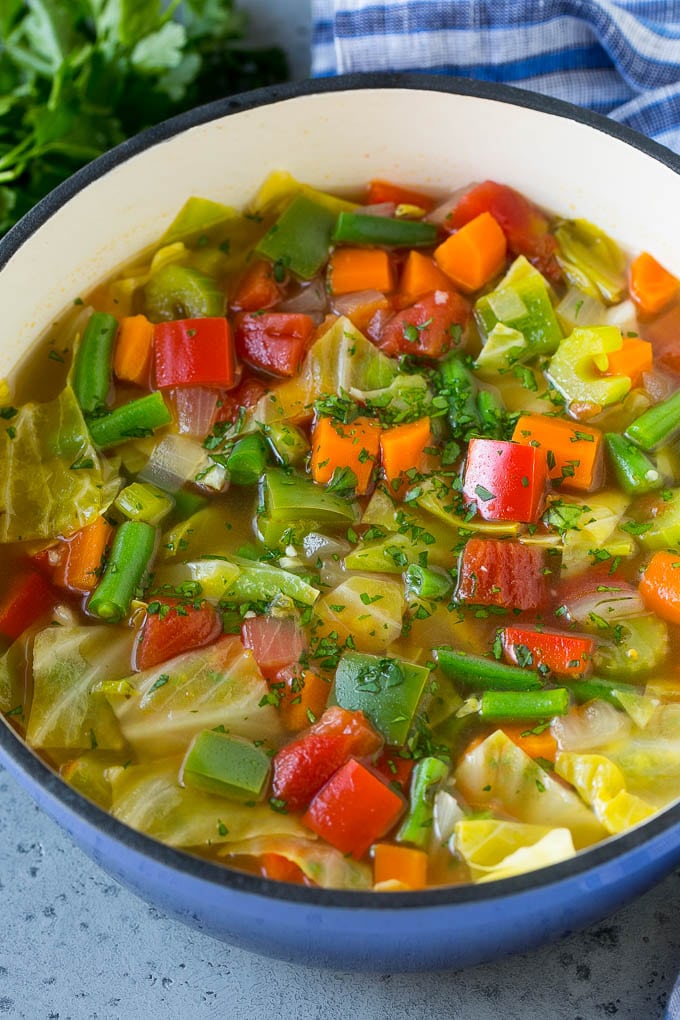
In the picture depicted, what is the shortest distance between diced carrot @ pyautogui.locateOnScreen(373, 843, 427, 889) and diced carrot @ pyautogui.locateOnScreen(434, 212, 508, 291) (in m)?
1.83

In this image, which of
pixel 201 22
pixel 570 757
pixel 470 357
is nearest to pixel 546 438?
pixel 470 357

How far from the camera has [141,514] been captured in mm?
3090

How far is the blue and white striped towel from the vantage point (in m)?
3.69

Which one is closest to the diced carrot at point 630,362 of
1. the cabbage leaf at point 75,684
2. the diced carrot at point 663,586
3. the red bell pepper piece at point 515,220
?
the red bell pepper piece at point 515,220

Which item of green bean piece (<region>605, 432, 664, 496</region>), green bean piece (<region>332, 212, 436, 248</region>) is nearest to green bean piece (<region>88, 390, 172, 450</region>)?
green bean piece (<region>332, 212, 436, 248</region>)

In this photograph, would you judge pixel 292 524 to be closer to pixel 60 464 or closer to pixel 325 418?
pixel 325 418

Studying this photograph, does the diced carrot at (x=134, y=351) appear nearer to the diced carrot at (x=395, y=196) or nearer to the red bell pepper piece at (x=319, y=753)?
the diced carrot at (x=395, y=196)

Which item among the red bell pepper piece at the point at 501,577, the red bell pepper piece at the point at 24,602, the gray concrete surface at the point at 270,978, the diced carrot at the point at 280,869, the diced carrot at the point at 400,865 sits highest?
the red bell pepper piece at the point at 24,602

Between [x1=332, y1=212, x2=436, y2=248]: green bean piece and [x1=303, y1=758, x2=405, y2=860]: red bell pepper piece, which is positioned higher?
[x1=332, y1=212, x2=436, y2=248]: green bean piece

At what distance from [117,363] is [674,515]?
1.67 metres

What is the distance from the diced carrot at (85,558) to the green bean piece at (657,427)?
1.50 m

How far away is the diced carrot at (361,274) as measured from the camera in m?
3.55

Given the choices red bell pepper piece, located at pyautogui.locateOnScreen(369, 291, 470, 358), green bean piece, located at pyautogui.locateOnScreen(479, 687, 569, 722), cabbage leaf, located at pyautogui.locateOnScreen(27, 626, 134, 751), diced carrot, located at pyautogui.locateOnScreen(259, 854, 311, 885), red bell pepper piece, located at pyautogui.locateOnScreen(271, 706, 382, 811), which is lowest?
diced carrot, located at pyautogui.locateOnScreen(259, 854, 311, 885)

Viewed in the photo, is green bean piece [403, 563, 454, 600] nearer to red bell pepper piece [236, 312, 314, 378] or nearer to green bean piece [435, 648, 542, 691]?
green bean piece [435, 648, 542, 691]
